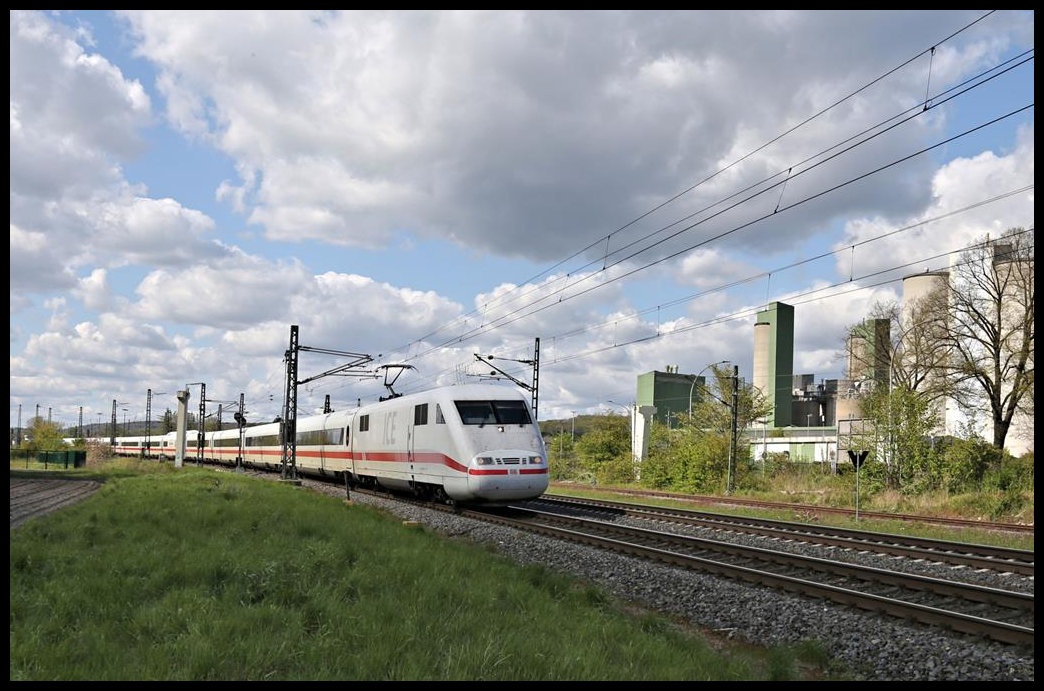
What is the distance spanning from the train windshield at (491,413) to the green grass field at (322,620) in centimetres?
765

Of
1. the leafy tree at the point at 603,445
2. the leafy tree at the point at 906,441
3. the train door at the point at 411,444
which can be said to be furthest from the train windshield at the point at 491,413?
the leafy tree at the point at 603,445

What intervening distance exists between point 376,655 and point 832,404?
3460 inches

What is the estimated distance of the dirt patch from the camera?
1913cm

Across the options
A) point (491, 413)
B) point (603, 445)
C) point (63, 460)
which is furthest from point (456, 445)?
point (63, 460)

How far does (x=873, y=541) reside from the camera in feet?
54.9

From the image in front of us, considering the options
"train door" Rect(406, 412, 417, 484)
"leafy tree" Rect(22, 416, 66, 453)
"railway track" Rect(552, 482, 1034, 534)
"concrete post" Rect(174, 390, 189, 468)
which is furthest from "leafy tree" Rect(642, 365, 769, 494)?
"leafy tree" Rect(22, 416, 66, 453)

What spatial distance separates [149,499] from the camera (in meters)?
19.7

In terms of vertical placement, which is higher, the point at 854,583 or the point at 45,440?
the point at 854,583

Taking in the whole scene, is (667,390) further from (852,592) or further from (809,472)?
(852,592)

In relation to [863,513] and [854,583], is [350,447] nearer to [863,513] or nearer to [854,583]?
[863,513]

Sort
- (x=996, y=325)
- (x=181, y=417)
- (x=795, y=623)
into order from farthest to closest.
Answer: (x=181, y=417) → (x=996, y=325) → (x=795, y=623)

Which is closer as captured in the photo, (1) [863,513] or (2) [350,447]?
(1) [863,513]

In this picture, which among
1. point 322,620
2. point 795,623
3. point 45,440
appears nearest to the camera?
point 322,620

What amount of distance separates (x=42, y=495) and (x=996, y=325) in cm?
3943
